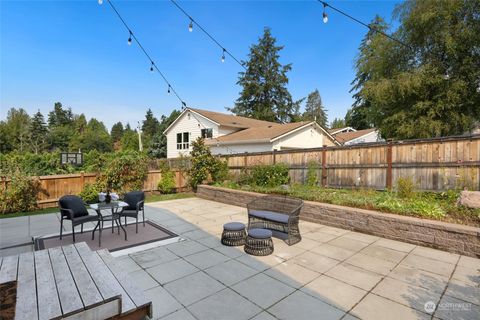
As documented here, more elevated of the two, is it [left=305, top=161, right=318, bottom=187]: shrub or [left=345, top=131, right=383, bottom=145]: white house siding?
[left=345, top=131, right=383, bottom=145]: white house siding

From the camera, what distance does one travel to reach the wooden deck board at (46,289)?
67.0 inches

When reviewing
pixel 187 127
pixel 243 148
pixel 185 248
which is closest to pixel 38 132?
pixel 187 127

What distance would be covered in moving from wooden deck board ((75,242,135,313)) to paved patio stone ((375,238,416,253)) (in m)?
4.55

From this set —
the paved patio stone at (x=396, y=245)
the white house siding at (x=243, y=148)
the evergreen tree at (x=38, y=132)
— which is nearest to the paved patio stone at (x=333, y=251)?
the paved patio stone at (x=396, y=245)

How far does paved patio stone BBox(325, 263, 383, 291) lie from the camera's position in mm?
3244

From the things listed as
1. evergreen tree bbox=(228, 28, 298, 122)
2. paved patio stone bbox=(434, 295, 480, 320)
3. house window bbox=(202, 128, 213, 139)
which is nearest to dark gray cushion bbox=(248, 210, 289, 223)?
paved patio stone bbox=(434, 295, 480, 320)

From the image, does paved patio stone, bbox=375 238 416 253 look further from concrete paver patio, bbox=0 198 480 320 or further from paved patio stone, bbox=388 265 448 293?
paved patio stone, bbox=388 265 448 293

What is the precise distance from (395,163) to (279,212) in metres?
4.06

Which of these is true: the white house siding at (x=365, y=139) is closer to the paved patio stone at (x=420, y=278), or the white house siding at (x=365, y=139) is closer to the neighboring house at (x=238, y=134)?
the neighboring house at (x=238, y=134)

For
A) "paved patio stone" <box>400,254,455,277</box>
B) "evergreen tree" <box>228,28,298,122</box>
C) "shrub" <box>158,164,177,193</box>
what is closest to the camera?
"paved patio stone" <box>400,254,455,277</box>

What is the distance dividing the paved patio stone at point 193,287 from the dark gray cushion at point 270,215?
187 centimetres

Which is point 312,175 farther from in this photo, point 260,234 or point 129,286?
point 129,286

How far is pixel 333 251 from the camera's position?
14.4ft

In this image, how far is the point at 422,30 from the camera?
12188mm
